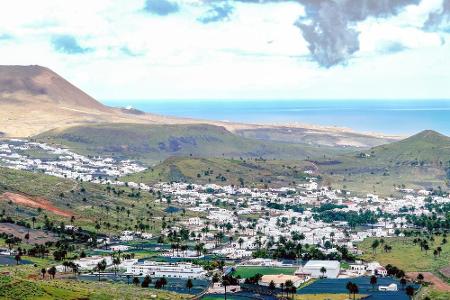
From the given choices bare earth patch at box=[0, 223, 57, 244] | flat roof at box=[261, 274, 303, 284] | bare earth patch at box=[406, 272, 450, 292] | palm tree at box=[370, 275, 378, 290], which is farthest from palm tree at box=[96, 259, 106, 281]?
bare earth patch at box=[406, 272, 450, 292]

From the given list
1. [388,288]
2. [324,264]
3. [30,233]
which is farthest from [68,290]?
[30,233]

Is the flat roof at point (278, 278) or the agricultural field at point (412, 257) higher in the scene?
the agricultural field at point (412, 257)

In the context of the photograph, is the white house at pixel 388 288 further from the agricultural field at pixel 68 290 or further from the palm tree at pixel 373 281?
the agricultural field at pixel 68 290

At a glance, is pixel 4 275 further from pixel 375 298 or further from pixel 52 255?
pixel 375 298

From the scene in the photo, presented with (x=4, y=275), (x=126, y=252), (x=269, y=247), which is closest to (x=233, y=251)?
(x=269, y=247)

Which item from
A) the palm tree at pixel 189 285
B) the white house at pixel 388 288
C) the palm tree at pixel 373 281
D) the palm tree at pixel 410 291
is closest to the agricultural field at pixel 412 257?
the white house at pixel 388 288

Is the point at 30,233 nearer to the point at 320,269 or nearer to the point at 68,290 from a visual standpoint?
the point at 68,290
